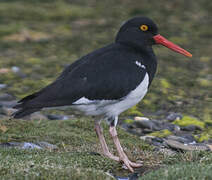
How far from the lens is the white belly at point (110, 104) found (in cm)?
671

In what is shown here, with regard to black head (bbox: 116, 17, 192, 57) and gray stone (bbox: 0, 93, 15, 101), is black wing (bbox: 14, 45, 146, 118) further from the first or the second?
gray stone (bbox: 0, 93, 15, 101)

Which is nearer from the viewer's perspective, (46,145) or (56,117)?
(46,145)

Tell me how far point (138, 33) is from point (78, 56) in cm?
737

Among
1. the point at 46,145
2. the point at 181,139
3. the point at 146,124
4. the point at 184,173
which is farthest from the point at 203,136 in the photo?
the point at 184,173

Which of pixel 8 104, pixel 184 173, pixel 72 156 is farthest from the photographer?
pixel 8 104

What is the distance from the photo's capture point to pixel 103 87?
678 cm

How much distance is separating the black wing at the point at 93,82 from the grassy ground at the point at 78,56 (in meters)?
0.76

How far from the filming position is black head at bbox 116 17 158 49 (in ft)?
25.1

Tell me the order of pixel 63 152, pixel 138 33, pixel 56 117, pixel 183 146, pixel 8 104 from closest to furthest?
pixel 63 152, pixel 138 33, pixel 183 146, pixel 56 117, pixel 8 104

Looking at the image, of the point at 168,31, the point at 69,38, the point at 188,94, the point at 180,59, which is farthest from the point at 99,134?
the point at 168,31

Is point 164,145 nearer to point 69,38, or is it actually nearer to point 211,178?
point 211,178

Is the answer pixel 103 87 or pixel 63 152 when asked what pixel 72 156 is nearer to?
pixel 63 152

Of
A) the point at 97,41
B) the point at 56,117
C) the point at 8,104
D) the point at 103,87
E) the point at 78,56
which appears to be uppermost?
the point at 103,87

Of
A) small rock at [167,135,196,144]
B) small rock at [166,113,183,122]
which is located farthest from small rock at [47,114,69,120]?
small rock at [167,135,196,144]
